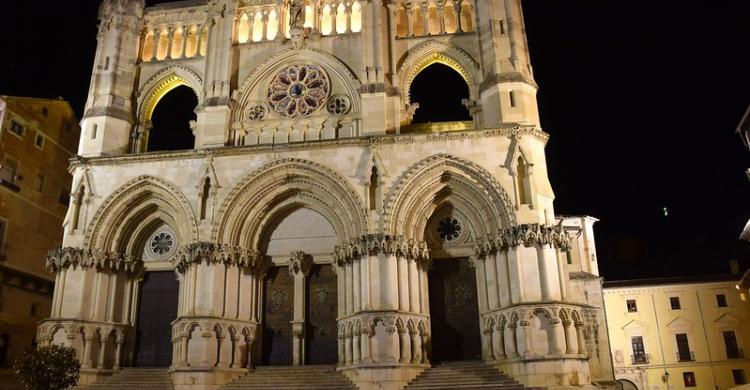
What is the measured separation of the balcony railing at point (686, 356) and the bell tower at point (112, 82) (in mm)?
33839

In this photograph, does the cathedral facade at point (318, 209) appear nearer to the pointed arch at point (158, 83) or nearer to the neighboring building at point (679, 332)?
the pointed arch at point (158, 83)

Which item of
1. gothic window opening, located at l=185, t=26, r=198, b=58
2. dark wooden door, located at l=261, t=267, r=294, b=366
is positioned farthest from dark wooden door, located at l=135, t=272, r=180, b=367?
gothic window opening, located at l=185, t=26, r=198, b=58

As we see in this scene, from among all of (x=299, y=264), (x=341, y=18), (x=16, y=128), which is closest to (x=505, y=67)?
(x=341, y=18)

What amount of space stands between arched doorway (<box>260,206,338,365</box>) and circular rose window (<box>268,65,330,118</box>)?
3.85 meters

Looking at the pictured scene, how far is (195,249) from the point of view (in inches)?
783

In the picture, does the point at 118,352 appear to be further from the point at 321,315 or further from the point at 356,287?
the point at 356,287

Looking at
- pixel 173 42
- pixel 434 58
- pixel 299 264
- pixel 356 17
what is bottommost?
pixel 299 264

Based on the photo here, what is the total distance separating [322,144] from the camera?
20703 mm

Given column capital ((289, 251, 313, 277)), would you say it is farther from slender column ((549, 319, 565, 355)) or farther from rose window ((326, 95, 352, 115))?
slender column ((549, 319, 565, 355))

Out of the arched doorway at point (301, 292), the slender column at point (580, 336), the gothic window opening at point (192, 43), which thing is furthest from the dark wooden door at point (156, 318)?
the slender column at point (580, 336)

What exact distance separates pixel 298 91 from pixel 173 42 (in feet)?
20.2

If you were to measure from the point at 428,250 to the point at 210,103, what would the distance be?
385 inches

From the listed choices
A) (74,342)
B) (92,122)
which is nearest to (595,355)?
(74,342)

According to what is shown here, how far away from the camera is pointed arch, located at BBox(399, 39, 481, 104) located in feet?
74.0
